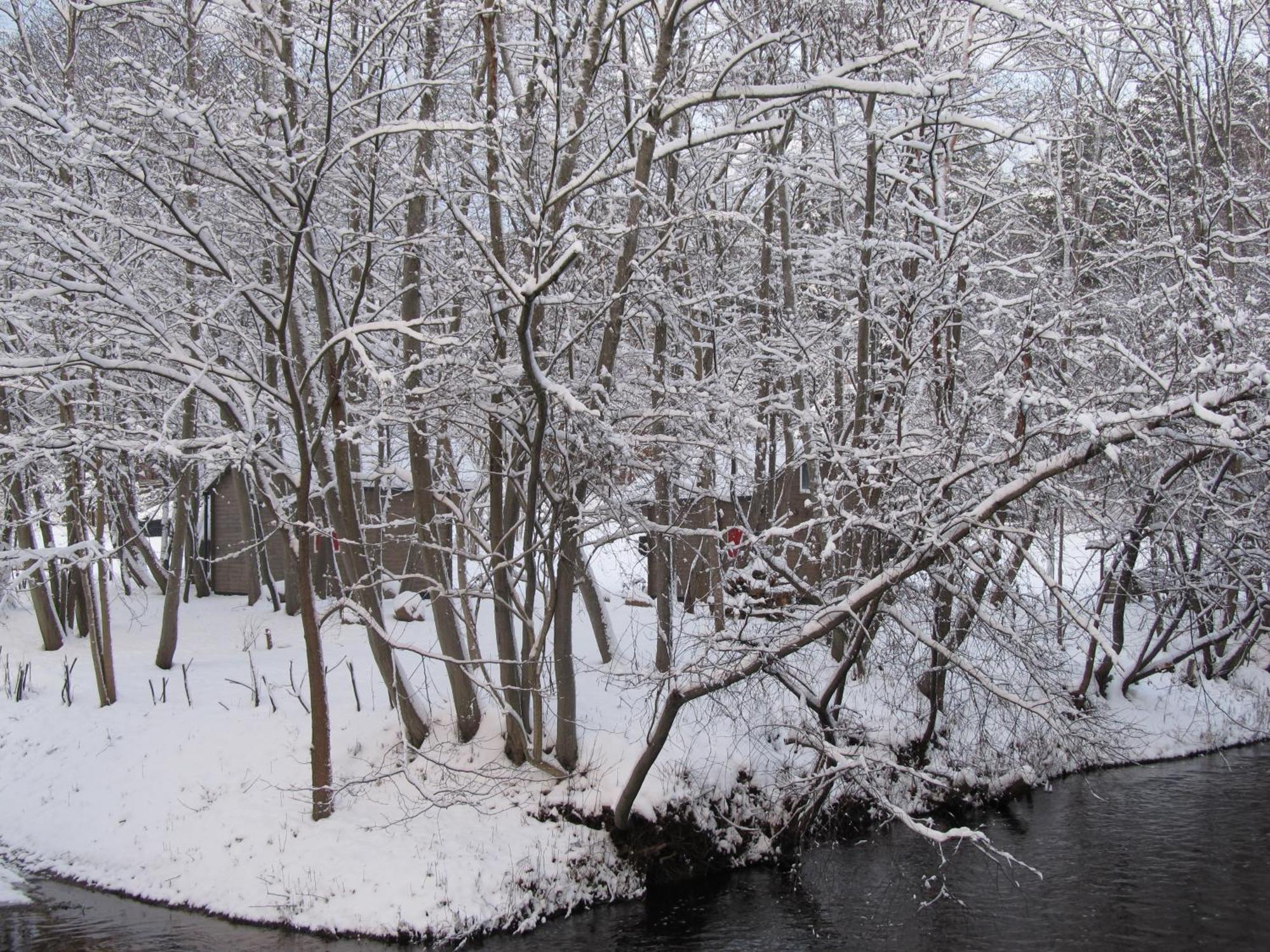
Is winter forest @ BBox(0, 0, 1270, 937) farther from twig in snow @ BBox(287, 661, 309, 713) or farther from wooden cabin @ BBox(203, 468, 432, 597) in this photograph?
wooden cabin @ BBox(203, 468, 432, 597)

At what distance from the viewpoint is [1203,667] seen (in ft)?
51.5

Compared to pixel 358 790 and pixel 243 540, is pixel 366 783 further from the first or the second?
pixel 243 540

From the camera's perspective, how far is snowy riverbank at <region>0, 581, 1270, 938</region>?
9.95m

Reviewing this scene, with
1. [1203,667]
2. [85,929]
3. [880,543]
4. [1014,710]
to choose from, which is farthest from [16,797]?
[1203,667]

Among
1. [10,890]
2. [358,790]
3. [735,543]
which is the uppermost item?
[735,543]

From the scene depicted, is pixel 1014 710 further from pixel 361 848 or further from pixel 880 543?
pixel 361 848

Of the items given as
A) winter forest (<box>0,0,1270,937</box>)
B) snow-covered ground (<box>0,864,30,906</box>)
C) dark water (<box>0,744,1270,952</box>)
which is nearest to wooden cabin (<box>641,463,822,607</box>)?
winter forest (<box>0,0,1270,937</box>)

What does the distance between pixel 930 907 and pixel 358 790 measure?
6.11m

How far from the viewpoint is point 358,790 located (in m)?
11.1

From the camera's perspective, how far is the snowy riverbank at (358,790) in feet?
32.6

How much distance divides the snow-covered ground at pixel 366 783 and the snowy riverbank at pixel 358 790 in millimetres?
24

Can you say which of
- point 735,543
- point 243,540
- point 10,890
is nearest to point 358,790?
point 10,890

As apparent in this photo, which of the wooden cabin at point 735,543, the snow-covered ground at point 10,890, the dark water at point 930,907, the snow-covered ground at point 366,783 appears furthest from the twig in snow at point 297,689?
the wooden cabin at point 735,543

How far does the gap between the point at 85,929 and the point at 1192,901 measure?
35.2 ft
